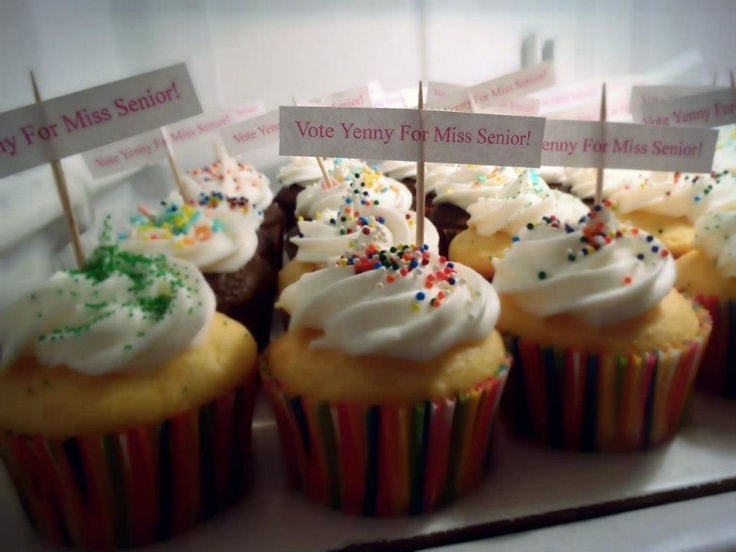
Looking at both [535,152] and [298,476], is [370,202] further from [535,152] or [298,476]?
[298,476]

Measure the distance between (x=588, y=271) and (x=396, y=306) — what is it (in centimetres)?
48

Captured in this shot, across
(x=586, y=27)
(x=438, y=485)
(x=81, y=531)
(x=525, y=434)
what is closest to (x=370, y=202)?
(x=525, y=434)

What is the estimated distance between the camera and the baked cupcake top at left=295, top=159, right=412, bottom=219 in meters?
2.37

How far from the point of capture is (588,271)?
149cm

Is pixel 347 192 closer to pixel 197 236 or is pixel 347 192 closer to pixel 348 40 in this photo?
pixel 197 236

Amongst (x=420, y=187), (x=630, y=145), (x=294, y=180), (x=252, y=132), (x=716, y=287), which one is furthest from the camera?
(x=294, y=180)

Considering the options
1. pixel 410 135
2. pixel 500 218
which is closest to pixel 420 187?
pixel 410 135

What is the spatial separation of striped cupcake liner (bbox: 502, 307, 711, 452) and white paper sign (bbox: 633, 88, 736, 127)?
630 millimetres

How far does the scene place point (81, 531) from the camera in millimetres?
1326

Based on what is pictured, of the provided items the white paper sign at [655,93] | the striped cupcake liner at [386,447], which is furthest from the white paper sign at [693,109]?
the striped cupcake liner at [386,447]

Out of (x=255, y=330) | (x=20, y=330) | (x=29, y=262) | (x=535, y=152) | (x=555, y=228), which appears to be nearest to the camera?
(x=20, y=330)

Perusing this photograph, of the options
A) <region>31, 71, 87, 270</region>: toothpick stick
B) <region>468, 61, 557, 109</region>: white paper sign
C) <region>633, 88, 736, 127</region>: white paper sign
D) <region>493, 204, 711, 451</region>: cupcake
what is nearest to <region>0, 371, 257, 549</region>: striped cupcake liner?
<region>31, 71, 87, 270</region>: toothpick stick

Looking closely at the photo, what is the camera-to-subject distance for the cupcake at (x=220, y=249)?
1.87 m

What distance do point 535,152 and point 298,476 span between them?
892 mm
